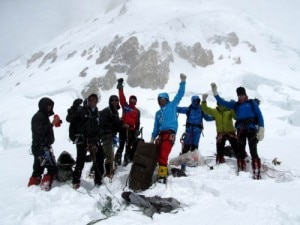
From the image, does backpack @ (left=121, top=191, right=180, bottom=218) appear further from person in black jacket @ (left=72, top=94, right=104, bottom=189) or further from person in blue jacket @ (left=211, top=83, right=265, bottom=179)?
person in blue jacket @ (left=211, top=83, right=265, bottom=179)

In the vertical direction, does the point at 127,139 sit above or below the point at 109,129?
below

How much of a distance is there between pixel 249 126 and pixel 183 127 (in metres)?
25.7

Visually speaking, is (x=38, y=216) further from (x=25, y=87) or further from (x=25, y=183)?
(x=25, y=87)

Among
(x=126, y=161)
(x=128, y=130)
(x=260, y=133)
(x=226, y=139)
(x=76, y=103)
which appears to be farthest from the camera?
(x=128, y=130)

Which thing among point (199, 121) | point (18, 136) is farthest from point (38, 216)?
point (18, 136)

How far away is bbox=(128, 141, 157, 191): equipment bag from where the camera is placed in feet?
22.1

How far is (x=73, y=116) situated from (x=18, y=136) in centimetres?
3386

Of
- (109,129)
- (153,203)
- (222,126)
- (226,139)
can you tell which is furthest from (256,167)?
(109,129)

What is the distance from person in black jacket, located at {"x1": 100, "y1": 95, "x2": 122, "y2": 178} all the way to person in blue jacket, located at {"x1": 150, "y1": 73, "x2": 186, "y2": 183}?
1.23 meters

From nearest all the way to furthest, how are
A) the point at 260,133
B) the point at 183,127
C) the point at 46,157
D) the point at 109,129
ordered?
the point at 46,157 → the point at 260,133 → the point at 109,129 → the point at 183,127

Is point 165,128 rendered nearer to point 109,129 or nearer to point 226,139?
point 109,129

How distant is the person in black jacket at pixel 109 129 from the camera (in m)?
8.02

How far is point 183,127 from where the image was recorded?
33281 millimetres

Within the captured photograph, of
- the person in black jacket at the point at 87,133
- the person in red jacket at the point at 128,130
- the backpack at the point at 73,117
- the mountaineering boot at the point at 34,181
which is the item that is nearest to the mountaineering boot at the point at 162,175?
the person in black jacket at the point at 87,133
